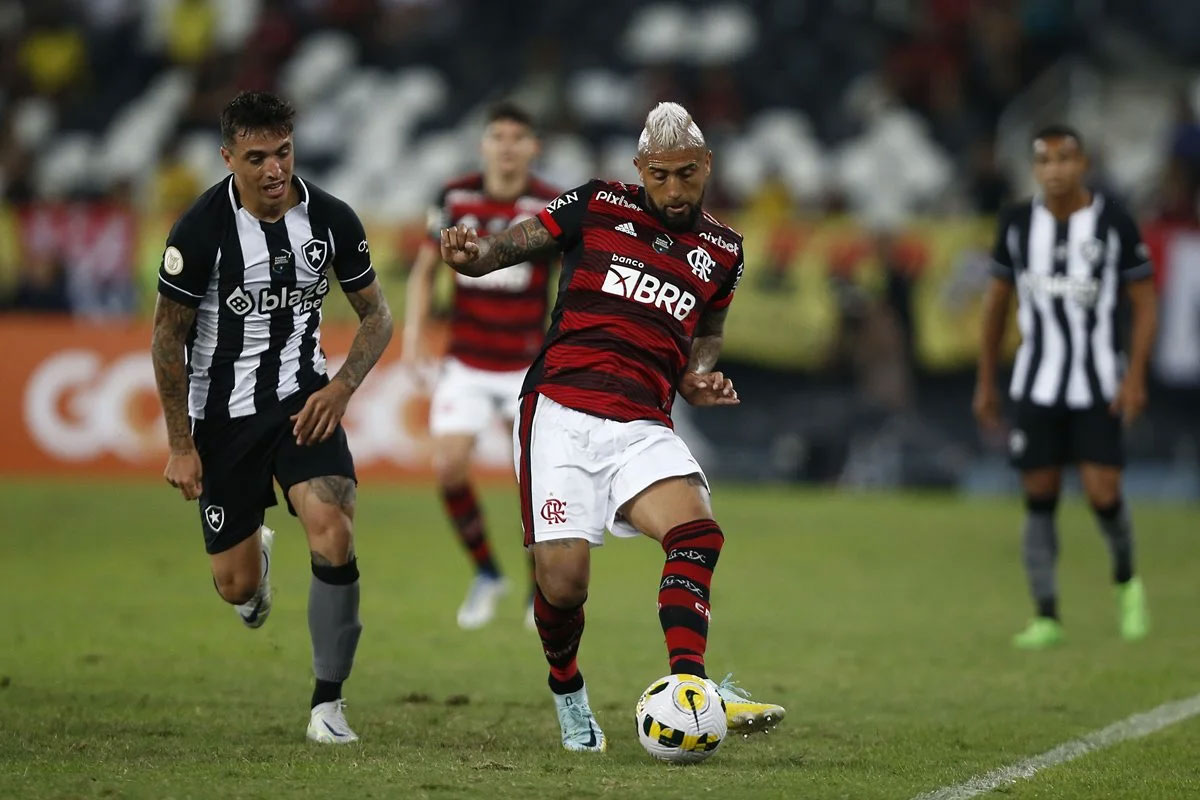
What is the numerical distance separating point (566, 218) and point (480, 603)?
14.2ft

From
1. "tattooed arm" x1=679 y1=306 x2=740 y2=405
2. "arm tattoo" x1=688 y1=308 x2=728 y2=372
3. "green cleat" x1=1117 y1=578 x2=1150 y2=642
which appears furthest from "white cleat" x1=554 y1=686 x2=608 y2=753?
"green cleat" x1=1117 y1=578 x2=1150 y2=642

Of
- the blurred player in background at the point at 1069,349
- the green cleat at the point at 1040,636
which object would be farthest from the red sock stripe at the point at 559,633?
the blurred player in background at the point at 1069,349

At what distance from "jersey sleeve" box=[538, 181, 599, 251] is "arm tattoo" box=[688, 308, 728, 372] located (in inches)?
25.8

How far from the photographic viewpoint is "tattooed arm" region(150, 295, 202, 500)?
6.59 metres

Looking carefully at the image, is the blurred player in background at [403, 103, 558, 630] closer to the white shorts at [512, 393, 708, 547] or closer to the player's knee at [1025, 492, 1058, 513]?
the player's knee at [1025, 492, 1058, 513]

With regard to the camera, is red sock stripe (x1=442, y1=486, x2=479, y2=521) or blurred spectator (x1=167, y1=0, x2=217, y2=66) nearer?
red sock stripe (x1=442, y1=486, x2=479, y2=521)

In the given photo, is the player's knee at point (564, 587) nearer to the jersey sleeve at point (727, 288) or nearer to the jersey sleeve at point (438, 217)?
the jersey sleeve at point (727, 288)

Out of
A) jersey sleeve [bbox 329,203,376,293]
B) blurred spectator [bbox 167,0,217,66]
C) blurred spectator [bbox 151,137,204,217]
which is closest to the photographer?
jersey sleeve [bbox 329,203,376,293]

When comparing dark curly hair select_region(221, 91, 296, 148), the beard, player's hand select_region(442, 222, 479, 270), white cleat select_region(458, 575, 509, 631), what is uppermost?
dark curly hair select_region(221, 91, 296, 148)

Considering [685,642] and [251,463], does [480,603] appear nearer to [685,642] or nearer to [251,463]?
[251,463]

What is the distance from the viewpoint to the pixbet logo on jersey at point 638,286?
6.41 metres

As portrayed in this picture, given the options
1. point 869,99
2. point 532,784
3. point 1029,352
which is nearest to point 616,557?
point 1029,352

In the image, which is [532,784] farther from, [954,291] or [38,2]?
[38,2]

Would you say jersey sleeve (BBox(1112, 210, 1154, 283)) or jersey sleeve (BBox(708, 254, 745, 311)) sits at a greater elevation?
jersey sleeve (BBox(1112, 210, 1154, 283))
